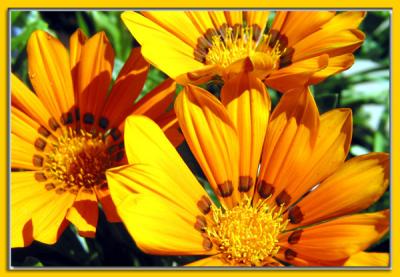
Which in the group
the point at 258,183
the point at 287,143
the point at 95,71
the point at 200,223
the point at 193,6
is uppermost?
the point at 193,6

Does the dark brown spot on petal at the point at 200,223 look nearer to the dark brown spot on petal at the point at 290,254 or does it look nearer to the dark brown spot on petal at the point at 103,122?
the dark brown spot on petal at the point at 290,254

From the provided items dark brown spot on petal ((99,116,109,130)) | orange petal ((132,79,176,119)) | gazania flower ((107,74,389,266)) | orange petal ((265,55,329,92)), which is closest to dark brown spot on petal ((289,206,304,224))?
gazania flower ((107,74,389,266))

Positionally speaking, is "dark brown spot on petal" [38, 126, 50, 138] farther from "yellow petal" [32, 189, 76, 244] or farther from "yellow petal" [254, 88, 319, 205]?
"yellow petal" [254, 88, 319, 205]

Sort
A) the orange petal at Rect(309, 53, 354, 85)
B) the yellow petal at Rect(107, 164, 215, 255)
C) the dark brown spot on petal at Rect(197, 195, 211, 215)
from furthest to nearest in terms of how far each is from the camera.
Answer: the dark brown spot on petal at Rect(197, 195, 211, 215)
the orange petal at Rect(309, 53, 354, 85)
the yellow petal at Rect(107, 164, 215, 255)

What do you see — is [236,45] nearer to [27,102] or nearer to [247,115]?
[247,115]

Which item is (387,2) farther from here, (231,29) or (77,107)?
(77,107)

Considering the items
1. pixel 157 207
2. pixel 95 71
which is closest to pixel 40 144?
pixel 95 71

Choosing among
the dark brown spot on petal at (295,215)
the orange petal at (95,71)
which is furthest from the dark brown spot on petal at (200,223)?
the orange petal at (95,71)
